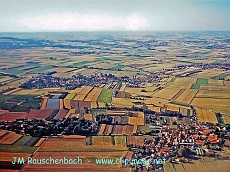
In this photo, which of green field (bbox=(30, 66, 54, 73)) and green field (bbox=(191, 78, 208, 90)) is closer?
green field (bbox=(191, 78, 208, 90))

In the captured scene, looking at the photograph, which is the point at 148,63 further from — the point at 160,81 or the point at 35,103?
the point at 35,103

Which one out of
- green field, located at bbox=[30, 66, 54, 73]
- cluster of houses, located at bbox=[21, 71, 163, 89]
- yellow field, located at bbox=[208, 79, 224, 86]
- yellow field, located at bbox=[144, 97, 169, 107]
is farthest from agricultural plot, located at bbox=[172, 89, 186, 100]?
green field, located at bbox=[30, 66, 54, 73]

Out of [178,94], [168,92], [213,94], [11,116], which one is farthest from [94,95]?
[213,94]

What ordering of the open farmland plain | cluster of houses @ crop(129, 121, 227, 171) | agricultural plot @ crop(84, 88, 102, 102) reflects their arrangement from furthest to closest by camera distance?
1. agricultural plot @ crop(84, 88, 102, 102)
2. the open farmland plain
3. cluster of houses @ crop(129, 121, 227, 171)

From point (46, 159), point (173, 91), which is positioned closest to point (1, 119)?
point (46, 159)

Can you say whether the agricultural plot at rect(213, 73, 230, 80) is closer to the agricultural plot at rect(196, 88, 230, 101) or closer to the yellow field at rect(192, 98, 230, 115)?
the agricultural plot at rect(196, 88, 230, 101)

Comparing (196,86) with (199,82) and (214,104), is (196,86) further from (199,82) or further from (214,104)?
(214,104)

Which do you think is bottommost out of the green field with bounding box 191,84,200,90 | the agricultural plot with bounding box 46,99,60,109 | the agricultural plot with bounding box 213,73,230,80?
the agricultural plot with bounding box 46,99,60,109

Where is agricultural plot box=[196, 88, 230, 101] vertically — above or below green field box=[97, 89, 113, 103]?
above
